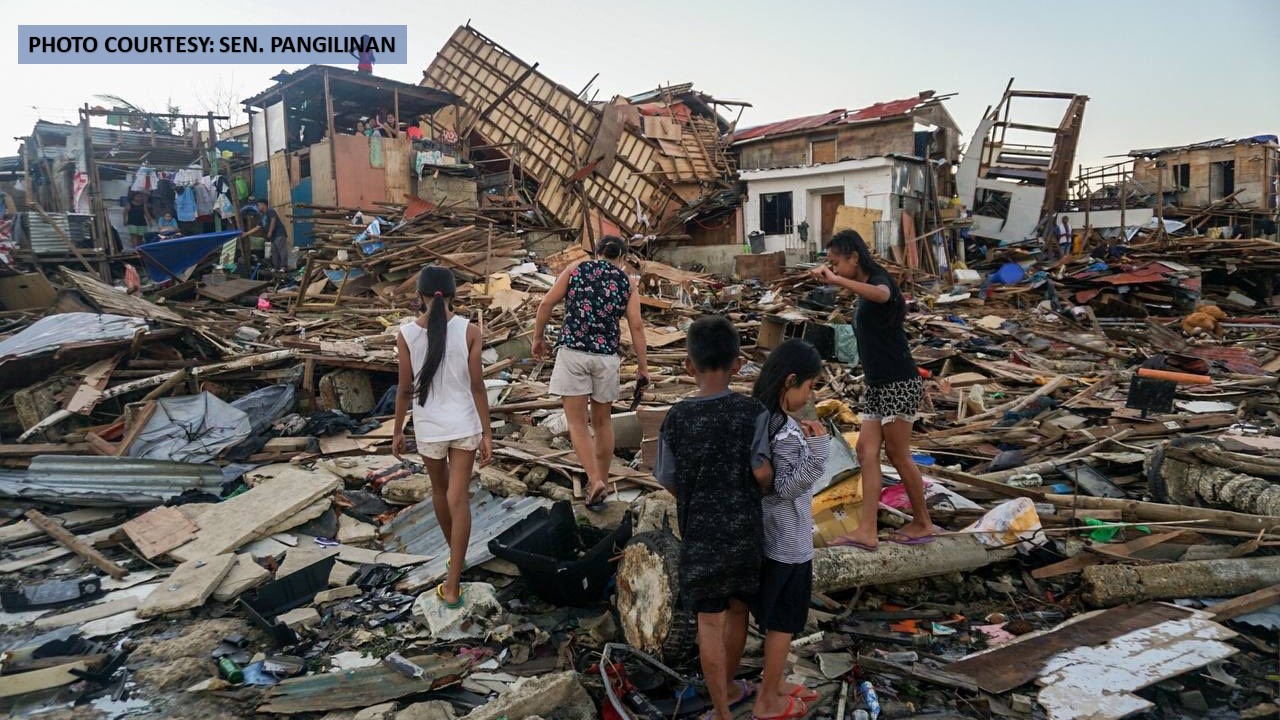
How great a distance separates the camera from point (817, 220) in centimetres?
2477

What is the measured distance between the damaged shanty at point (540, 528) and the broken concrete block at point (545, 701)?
2cm

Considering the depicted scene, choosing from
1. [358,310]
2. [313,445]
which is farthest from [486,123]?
[313,445]

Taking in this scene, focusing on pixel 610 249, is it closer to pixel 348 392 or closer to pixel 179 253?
pixel 348 392

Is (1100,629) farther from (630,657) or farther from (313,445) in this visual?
(313,445)

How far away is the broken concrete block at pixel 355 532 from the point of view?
5.46 metres

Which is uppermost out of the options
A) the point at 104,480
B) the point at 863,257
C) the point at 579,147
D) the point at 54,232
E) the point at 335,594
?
the point at 579,147

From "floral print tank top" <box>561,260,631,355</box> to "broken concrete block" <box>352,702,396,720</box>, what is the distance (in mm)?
2457

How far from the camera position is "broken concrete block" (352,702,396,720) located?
3230 millimetres

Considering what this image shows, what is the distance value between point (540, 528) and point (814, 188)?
2185 cm

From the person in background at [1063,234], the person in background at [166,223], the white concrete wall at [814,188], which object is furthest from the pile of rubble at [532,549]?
the white concrete wall at [814,188]

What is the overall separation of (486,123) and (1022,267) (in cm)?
1707

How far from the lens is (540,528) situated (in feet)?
14.5

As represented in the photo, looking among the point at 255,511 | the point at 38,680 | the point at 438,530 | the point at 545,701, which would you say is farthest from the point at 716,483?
the point at 255,511

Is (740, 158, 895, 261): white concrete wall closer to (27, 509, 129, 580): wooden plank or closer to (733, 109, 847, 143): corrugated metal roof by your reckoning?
(733, 109, 847, 143): corrugated metal roof
